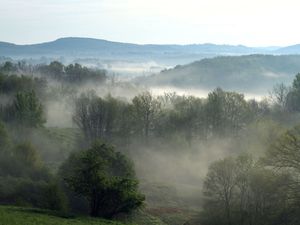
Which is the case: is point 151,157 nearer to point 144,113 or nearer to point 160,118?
point 160,118

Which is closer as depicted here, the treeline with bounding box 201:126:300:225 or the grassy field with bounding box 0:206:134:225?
the grassy field with bounding box 0:206:134:225

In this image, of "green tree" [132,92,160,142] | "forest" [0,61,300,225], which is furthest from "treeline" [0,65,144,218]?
"green tree" [132,92,160,142]

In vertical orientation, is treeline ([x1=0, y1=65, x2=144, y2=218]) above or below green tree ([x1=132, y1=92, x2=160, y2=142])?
below

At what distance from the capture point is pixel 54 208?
45812 mm

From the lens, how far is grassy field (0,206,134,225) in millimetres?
34188

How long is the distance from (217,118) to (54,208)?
175 feet

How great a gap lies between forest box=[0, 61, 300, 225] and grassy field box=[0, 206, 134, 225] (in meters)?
1.86

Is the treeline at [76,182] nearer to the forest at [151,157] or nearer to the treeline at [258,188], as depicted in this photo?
the forest at [151,157]

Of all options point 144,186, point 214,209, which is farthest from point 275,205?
point 144,186

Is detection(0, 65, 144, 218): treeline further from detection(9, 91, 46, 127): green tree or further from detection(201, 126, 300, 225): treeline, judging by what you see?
detection(9, 91, 46, 127): green tree

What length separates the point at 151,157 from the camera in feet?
282

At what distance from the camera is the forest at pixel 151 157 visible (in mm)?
44750

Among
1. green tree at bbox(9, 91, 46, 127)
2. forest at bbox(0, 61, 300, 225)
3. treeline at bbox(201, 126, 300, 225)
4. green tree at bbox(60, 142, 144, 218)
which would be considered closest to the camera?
treeline at bbox(201, 126, 300, 225)

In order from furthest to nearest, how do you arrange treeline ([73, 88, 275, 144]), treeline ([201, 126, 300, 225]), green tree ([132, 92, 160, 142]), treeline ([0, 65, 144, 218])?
1. green tree ([132, 92, 160, 142])
2. treeline ([73, 88, 275, 144])
3. treeline ([0, 65, 144, 218])
4. treeline ([201, 126, 300, 225])
